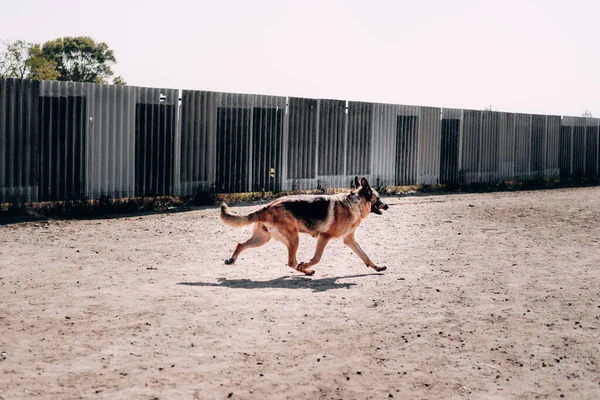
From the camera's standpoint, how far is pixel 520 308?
26.2 ft

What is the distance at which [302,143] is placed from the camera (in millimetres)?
19656

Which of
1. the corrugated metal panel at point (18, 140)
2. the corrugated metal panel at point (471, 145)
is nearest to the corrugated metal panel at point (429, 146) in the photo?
the corrugated metal panel at point (471, 145)

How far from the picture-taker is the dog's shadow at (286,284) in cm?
873

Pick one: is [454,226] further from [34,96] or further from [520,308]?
[34,96]

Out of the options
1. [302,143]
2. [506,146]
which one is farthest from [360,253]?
[506,146]

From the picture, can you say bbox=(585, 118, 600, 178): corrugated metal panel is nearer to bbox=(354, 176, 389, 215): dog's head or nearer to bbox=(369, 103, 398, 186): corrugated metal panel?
bbox=(369, 103, 398, 186): corrugated metal panel

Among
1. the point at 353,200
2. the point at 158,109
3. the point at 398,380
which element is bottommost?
the point at 398,380

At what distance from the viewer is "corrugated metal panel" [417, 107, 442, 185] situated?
2312cm

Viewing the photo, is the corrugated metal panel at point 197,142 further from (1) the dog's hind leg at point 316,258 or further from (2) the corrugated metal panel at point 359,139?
(1) the dog's hind leg at point 316,258

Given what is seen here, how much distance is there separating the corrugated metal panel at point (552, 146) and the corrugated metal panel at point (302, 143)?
11941 mm

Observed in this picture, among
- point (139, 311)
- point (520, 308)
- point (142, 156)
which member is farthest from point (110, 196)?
point (520, 308)

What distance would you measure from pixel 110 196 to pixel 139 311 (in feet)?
29.2

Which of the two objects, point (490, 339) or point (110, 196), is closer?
point (490, 339)

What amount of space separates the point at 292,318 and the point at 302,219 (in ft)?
7.16
